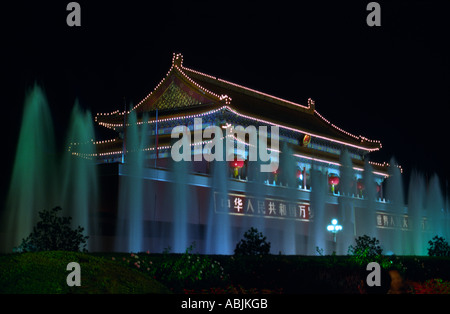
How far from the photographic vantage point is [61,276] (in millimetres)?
7754

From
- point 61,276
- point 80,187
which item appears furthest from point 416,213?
point 61,276

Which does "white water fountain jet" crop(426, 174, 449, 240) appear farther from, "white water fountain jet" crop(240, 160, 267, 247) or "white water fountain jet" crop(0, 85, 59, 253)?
"white water fountain jet" crop(0, 85, 59, 253)

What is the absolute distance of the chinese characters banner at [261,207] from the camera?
77.7 ft

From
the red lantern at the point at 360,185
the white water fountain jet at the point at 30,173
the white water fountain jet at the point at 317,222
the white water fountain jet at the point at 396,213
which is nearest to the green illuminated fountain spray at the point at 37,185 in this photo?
the white water fountain jet at the point at 30,173

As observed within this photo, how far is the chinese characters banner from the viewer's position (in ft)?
77.7

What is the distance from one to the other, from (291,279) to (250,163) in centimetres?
1822

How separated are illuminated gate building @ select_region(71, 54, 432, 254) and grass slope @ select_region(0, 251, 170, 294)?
10081 mm

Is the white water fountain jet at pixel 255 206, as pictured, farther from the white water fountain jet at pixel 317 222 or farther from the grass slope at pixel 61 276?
the grass slope at pixel 61 276

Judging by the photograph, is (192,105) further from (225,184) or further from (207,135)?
(225,184)

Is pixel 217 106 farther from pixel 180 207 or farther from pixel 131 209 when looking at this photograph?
pixel 131 209

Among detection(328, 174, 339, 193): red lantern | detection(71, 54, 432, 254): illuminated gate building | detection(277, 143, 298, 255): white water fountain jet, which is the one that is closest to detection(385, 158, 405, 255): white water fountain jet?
detection(71, 54, 432, 254): illuminated gate building

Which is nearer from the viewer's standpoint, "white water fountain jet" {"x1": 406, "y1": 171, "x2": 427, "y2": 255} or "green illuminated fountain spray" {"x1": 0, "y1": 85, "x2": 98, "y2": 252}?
"green illuminated fountain spray" {"x1": 0, "y1": 85, "x2": 98, "y2": 252}

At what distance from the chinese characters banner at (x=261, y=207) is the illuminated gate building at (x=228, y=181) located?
0.04 meters
